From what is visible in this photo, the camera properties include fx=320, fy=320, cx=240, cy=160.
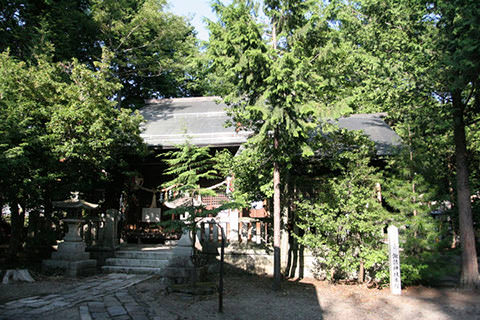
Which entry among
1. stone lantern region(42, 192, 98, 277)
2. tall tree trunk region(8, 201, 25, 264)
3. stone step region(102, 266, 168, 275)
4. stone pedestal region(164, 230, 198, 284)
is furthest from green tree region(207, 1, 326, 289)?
tall tree trunk region(8, 201, 25, 264)

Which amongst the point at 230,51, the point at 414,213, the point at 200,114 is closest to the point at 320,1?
the point at 230,51

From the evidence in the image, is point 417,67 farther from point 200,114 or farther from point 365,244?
point 200,114

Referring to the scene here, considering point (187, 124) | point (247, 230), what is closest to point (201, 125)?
point (187, 124)

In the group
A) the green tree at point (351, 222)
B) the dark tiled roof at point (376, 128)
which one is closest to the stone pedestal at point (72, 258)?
the green tree at point (351, 222)

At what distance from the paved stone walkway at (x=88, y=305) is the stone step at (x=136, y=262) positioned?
1871mm

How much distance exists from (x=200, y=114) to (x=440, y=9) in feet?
36.1

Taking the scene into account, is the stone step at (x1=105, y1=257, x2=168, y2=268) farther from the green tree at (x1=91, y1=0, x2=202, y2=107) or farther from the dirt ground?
the green tree at (x1=91, y1=0, x2=202, y2=107)

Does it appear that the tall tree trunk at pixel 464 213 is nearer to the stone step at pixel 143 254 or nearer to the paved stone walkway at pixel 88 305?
the paved stone walkway at pixel 88 305

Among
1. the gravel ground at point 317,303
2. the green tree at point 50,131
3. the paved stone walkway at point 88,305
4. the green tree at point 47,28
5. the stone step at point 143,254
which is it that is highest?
the green tree at point 47,28

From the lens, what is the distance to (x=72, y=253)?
8945 mm

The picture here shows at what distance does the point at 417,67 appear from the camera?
776cm

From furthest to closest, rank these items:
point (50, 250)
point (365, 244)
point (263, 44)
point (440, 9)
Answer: point (50, 250) < point (365, 244) < point (440, 9) < point (263, 44)

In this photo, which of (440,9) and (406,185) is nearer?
(440,9)

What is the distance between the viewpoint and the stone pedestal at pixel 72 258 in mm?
8703
